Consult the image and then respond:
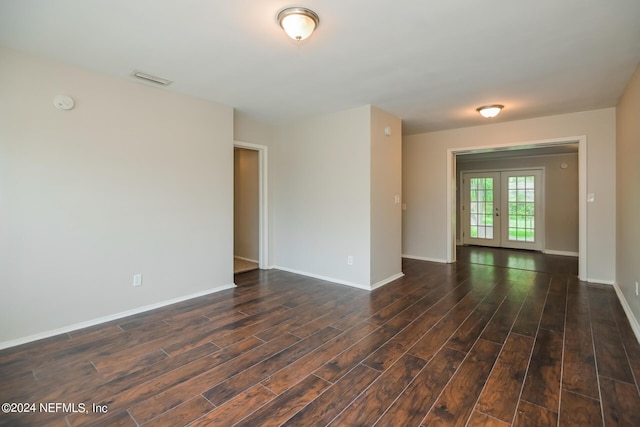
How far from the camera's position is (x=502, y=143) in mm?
4992

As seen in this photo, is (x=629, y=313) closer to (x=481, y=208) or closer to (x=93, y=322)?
(x=481, y=208)

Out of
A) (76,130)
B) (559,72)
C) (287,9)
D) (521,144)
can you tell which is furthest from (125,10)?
(521,144)

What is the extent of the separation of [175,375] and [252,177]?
4028 millimetres

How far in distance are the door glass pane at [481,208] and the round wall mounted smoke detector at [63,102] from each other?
26.7 feet

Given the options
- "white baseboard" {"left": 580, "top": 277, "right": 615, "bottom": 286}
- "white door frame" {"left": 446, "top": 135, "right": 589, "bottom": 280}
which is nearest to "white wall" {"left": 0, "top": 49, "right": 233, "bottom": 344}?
"white door frame" {"left": 446, "top": 135, "right": 589, "bottom": 280}

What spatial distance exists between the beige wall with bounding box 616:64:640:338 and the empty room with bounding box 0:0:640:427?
0.17 ft

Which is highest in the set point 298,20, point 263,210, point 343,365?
point 298,20

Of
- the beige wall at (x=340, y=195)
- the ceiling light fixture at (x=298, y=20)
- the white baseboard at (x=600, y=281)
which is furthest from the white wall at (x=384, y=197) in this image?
the white baseboard at (x=600, y=281)

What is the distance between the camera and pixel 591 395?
6.22 feet

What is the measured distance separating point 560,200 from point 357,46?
267 inches

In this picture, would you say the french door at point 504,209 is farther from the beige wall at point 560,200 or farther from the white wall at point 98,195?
the white wall at point 98,195

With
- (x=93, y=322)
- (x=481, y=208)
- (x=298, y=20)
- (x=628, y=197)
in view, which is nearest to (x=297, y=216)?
(x=93, y=322)

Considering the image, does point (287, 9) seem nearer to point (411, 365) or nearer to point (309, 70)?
point (309, 70)

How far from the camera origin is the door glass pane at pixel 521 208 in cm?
722
